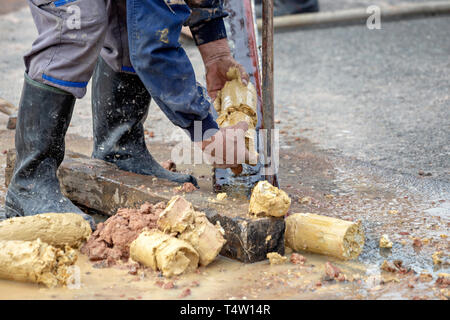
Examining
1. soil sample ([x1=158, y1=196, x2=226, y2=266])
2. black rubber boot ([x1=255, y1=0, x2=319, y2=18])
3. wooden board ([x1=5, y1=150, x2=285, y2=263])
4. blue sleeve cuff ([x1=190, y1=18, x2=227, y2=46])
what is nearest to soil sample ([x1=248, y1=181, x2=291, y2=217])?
wooden board ([x1=5, y1=150, x2=285, y2=263])

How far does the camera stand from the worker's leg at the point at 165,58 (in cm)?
243

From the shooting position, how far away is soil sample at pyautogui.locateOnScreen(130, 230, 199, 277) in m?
2.30

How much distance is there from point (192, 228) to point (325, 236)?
50 centimetres

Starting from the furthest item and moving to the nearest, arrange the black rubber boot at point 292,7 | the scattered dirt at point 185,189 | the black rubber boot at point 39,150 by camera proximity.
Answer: the black rubber boot at point 292,7 < the scattered dirt at point 185,189 < the black rubber boot at point 39,150

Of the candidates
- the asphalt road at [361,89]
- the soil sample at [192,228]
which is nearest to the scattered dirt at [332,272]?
the soil sample at [192,228]

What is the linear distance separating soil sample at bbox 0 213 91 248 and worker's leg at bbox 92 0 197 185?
0.68 meters

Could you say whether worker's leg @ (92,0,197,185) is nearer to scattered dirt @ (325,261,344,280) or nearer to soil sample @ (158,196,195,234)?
soil sample @ (158,196,195,234)

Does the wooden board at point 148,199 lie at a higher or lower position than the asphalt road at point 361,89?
lower

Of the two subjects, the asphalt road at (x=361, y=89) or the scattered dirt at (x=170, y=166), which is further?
the asphalt road at (x=361, y=89)

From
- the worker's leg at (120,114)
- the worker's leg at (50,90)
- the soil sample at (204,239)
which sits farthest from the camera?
the worker's leg at (120,114)

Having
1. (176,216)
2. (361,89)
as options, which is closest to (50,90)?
(176,216)

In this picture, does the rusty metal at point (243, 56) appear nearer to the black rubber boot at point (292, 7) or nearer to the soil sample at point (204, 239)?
the soil sample at point (204, 239)

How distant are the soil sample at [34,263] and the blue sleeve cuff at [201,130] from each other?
2.19 feet
